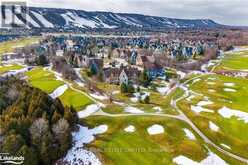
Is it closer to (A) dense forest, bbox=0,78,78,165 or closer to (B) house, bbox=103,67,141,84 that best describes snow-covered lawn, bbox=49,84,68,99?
(B) house, bbox=103,67,141,84

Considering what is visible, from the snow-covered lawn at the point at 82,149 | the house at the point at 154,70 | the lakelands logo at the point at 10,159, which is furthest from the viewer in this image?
the house at the point at 154,70

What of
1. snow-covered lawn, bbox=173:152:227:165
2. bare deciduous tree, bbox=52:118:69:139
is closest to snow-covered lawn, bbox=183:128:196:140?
snow-covered lawn, bbox=173:152:227:165

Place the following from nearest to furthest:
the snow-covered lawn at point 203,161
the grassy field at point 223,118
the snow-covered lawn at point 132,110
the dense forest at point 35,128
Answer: the dense forest at point 35,128, the snow-covered lawn at point 203,161, the grassy field at point 223,118, the snow-covered lawn at point 132,110

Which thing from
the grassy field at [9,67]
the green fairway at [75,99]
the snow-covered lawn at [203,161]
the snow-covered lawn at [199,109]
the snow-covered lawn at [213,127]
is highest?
the snow-covered lawn at [213,127]

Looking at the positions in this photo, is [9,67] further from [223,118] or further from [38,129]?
[223,118]

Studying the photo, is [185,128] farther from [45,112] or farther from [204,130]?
[45,112]

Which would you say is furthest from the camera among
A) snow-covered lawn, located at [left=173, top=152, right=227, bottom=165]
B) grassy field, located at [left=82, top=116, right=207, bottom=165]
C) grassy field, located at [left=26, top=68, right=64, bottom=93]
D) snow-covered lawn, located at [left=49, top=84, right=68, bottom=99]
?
grassy field, located at [left=26, top=68, right=64, bottom=93]

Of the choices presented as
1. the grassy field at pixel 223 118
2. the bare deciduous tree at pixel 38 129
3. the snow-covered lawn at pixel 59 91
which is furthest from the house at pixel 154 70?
the bare deciduous tree at pixel 38 129

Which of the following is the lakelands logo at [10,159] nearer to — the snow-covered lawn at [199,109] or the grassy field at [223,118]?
the grassy field at [223,118]
